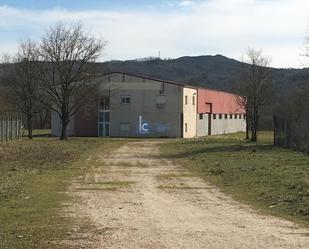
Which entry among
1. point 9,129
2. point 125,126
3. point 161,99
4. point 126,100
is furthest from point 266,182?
point 126,100

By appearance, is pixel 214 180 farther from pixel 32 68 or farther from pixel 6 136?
pixel 32 68

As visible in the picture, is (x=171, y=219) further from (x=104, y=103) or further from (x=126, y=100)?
(x=104, y=103)

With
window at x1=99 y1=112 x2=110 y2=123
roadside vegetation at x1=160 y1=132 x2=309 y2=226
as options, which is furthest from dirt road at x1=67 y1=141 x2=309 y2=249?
window at x1=99 y1=112 x2=110 y2=123

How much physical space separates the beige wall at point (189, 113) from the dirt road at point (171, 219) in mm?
67305

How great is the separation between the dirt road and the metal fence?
35.5 meters

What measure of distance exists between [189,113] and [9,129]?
37899 millimetres

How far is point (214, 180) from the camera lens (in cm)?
2198

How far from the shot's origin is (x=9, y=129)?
58250 mm

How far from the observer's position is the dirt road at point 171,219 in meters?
9.73

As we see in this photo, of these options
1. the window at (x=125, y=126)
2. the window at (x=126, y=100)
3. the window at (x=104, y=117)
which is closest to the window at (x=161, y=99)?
the window at (x=126, y=100)

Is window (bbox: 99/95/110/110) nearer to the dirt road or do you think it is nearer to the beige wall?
the beige wall

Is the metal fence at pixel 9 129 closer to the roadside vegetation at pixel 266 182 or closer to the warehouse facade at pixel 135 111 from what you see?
the warehouse facade at pixel 135 111

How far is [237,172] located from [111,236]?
48.7 ft

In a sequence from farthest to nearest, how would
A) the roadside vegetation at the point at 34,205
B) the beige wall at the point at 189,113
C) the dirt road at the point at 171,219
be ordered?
the beige wall at the point at 189,113
the roadside vegetation at the point at 34,205
the dirt road at the point at 171,219
